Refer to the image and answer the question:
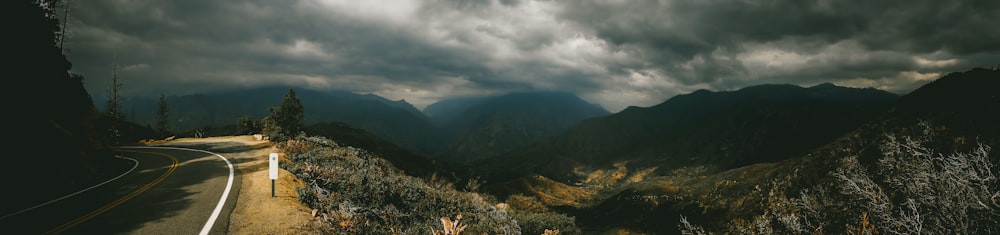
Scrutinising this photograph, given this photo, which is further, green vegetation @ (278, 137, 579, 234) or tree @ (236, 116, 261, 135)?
tree @ (236, 116, 261, 135)

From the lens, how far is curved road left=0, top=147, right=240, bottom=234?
7.61 m

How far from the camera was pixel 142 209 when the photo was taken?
9.15 metres

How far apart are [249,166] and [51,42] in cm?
1137

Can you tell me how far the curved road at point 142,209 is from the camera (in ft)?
25.0

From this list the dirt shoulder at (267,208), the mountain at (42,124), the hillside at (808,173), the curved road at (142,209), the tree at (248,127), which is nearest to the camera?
the curved road at (142,209)

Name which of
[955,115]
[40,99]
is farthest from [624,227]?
[40,99]

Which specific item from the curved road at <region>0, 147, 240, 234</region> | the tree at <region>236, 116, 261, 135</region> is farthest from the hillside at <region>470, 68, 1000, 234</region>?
the tree at <region>236, 116, 261, 135</region>


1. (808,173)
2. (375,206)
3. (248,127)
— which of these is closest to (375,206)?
(375,206)

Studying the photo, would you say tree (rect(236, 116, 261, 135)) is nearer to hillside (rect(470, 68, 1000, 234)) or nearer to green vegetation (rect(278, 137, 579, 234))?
green vegetation (rect(278, 137, 579, 234))

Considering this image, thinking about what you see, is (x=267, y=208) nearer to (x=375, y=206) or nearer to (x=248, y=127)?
(x=375, y=206)

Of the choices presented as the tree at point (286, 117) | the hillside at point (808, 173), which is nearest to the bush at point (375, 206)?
the hillside at point (808, 173)

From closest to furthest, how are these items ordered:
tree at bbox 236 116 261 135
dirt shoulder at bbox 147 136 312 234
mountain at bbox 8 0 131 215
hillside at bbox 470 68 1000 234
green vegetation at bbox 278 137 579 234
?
dirt shoulder at bbox 147 136 312 234 < green vegetation at bbox 278 137 579 234 < mountain at bbox 8 0 131 215 < tree at bbox 236 116 261 135 < hillside at bbox 470 68 1000 234

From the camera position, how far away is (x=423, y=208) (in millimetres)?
12984

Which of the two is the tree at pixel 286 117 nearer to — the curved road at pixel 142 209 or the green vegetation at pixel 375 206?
the curved road at pixel 142 209
